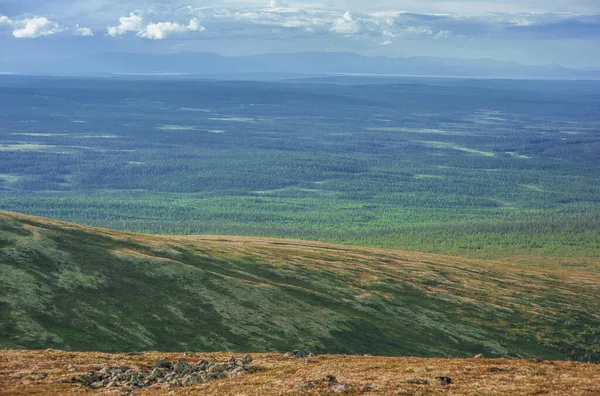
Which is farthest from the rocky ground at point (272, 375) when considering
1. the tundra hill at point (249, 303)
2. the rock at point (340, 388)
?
the tundra hill at point (249, 303)

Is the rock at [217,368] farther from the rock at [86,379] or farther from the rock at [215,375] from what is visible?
the rock at [86,379]

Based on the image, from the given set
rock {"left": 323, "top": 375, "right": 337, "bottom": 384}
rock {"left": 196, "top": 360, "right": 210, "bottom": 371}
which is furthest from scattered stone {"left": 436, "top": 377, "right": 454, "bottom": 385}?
rock {"left": 196, "top": 360, "right": 210, "bottom": 371}

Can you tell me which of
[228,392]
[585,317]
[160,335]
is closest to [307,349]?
[160,335]

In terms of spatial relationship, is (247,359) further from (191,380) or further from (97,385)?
(97,385)

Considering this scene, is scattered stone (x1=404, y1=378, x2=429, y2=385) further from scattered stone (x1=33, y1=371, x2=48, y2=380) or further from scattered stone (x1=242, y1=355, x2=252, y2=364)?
scattered stone (x1=33, y1=371, x2=48, y2=380)

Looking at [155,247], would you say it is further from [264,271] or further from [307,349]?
[307,349]

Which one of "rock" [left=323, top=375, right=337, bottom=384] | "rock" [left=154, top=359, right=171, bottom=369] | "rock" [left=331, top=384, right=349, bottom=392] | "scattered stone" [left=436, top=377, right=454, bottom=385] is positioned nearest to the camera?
"rock" [left=331, top=384, right=349, bottom=392]

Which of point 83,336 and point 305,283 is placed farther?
point 305,283
